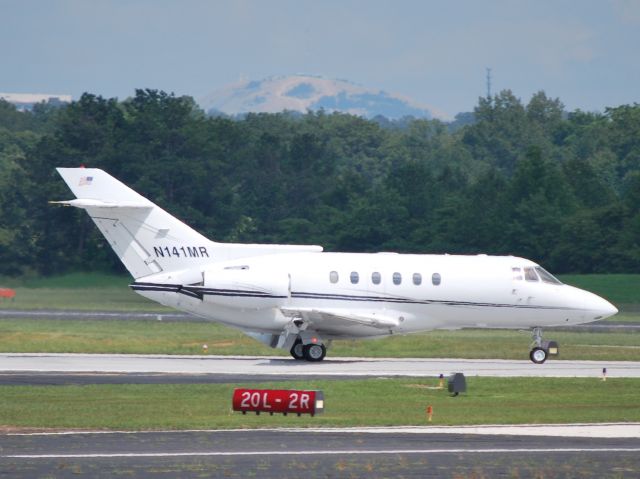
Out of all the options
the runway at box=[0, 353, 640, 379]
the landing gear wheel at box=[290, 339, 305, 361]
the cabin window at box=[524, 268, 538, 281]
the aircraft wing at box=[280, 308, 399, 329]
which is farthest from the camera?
the cabin window at box=[524, 268, 538, 281]

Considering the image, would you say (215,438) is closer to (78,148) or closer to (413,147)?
(78,148)

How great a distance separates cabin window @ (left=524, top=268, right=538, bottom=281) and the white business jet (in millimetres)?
33

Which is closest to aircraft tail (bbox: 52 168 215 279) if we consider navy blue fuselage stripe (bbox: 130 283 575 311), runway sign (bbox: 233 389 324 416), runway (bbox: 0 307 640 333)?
navy blue fuselage stripe (bbox: 130 283 575 311)

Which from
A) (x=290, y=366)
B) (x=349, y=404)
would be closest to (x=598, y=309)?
(x=290, y=366)

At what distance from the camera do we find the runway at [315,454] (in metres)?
18.4

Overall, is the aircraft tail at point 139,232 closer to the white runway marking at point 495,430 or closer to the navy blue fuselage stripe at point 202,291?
the navy blue fuselage stripe at point 202,291

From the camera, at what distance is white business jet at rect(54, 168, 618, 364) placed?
124 feet

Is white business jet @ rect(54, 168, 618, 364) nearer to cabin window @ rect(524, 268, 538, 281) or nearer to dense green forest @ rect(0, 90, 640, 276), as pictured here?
cabin window @ rect(524, 268, 538, 281)

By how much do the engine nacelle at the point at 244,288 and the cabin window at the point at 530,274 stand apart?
7203 mm

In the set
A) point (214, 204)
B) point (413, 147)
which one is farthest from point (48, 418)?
point (413, 147)

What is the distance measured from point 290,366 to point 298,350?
1784 mm

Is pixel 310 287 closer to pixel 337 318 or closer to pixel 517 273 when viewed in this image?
pixel 337 318

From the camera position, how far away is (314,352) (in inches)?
1492

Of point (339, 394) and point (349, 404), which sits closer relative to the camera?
point (349, 404)
